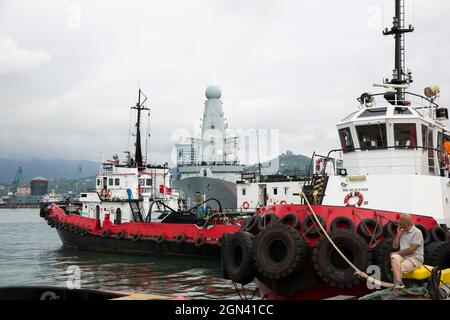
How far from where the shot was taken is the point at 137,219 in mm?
26734

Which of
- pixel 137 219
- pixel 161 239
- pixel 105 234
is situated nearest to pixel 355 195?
pixel 161 239

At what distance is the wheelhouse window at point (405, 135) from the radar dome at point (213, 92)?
42.9 m

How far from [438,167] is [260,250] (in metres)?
6.14

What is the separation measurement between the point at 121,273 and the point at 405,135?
11.2 meters

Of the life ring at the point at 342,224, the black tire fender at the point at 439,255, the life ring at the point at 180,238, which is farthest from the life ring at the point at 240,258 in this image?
the life ring at the point at 180,238

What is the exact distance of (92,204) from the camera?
92.8ft

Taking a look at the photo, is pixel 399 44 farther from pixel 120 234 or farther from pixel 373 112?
pixel 120 234

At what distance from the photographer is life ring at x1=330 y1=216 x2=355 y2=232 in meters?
9.30

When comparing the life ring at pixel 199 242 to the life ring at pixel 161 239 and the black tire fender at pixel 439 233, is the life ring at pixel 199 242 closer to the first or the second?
the life ring at pixel 161 239

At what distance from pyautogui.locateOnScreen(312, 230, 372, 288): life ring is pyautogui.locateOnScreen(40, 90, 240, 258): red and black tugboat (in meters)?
10.1

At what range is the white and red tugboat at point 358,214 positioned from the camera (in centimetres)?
892

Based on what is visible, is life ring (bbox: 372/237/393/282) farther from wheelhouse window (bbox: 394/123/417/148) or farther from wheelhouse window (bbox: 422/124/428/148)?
wheelhouse window (bbox: 422/124/428/148)
